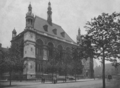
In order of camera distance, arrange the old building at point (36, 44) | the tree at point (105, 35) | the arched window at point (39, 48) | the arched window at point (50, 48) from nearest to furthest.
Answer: the tree at point (105, 35) → the old building at point (36, 44) → the arched window at point (39, 48) → the arched window at point (50, 48)

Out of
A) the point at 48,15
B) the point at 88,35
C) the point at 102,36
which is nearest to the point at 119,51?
the point at 102,36

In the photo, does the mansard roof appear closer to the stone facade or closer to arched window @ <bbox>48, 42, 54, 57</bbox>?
the stone facade

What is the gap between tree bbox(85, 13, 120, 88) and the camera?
17984 millimetres

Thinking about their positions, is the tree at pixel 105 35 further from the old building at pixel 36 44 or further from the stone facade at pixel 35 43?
the stone facade at pixel 35 43

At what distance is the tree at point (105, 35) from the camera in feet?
59.0

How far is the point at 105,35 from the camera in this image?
60.7 ft

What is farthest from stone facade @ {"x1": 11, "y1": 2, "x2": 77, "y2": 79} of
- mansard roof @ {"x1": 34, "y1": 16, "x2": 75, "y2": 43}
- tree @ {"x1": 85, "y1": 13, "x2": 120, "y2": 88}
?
tree @ {"x1": 85, "y1": 13, "x2": 120, "y2": 88}

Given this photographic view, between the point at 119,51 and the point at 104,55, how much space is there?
1.92 meters

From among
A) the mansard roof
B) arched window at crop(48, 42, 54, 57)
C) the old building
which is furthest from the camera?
arched window at crop(48, 42, 54, 57)

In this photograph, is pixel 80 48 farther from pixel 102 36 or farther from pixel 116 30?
pixel 116 30

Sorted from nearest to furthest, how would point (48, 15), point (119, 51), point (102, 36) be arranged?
1. point (119, 51)
2. point (102, 36)
3. point (48, 15)

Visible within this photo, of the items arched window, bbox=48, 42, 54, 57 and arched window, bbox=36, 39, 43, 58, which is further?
arched window, bbox=48, 42, 54, 57

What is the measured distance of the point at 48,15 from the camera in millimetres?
52906

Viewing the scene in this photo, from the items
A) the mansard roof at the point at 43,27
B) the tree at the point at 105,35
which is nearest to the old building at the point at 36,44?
the mansard roof at the point at 43,27
